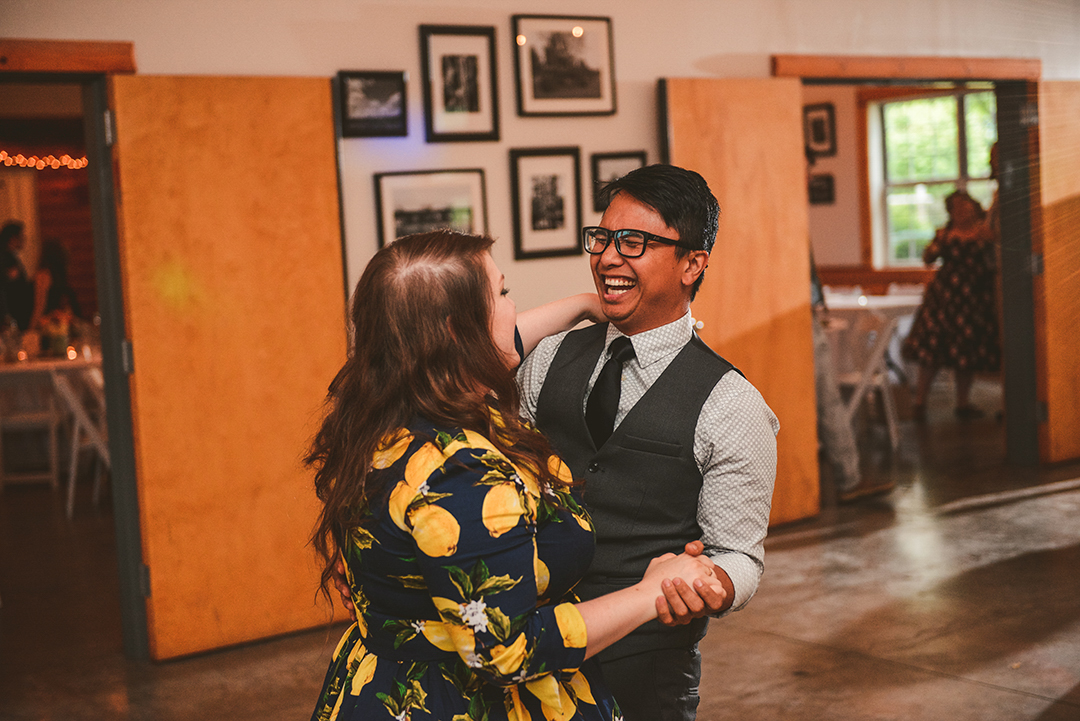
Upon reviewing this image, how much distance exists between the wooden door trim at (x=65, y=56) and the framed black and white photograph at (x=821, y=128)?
27.4 feet

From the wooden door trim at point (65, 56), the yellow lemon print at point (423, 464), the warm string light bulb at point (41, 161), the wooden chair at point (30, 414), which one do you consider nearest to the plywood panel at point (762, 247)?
the wooden door trim at point (65, 56)

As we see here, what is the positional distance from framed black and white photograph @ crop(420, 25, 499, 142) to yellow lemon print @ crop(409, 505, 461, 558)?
10.2 feet

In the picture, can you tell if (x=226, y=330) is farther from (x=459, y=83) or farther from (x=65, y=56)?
(x=459, y=83)

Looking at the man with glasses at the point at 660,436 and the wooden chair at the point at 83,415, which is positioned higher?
the man with glasses at the point at 660,436

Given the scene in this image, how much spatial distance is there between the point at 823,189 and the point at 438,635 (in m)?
10.2

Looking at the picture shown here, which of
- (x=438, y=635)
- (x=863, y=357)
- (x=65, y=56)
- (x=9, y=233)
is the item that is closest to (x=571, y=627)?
(x=438, y=635)

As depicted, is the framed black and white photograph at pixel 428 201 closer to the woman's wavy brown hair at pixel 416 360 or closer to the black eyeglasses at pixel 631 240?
the black eyeglasses at pixel 631 240

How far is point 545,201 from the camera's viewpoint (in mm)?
4508

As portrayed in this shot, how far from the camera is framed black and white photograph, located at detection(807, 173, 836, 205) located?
35.5ft

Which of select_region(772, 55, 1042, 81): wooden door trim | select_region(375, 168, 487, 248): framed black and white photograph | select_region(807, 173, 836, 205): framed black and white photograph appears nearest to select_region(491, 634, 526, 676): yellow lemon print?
select_region(375, 168, 487, 248): framed black and white photograph

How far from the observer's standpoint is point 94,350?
A: 300 inches

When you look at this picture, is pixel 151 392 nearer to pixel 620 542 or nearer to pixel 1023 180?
pixel 620 542

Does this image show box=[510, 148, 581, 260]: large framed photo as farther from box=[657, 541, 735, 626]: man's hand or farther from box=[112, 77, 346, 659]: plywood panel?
box=[657, 541, 735, 626]: man's hand

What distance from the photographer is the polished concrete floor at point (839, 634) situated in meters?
3.26
